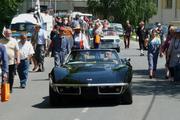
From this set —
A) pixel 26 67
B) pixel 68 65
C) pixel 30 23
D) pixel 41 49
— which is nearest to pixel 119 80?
pixel 68 65

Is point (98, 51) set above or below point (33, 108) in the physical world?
above

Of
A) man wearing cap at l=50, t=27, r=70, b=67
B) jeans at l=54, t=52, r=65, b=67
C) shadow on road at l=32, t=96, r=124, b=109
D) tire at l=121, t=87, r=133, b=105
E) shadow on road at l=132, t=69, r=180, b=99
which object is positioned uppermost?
man wearing cap at l=50, t=27, r=70, b=67

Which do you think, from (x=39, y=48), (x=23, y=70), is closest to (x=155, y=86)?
(x=23, y=70)

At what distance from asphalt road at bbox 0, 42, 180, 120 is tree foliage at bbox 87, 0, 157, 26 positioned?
60.9 m

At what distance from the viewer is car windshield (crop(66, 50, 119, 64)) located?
1459cm

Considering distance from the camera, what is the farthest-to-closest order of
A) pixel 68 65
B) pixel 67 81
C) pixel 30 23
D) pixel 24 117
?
pixel 30 23 < pixel 68 65 < pixel 67 81 < pixel 24 117

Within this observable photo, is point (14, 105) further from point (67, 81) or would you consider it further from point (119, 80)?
point (119, 80)

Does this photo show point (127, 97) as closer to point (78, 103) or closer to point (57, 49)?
point (78, 103)

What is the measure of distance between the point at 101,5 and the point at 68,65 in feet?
224

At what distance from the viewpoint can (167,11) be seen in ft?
381

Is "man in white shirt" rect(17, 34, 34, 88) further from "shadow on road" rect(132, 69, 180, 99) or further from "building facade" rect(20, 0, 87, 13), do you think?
"building facade" rect(20, 0, 87, 13)

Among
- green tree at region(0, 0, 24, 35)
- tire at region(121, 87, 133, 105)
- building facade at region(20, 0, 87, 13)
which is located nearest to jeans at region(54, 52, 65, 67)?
tire at region(121, 87, 133, 105)

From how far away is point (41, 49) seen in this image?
23.3 meters

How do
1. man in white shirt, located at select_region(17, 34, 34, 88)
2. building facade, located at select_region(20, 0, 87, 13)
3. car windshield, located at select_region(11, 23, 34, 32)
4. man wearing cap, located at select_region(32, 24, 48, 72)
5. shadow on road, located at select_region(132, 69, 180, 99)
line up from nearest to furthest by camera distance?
shadow on road, located at select_region(132, 69, 180, 99) < man in white shirt, located at select_region(17, 34, 34, 88) < man wearing cap, located at select_region(32, 24, 48, 72) < car windshield, located at select_region(11, 23, 34, 32) < building facade, located at select_region(20, 0, 87, 13)
